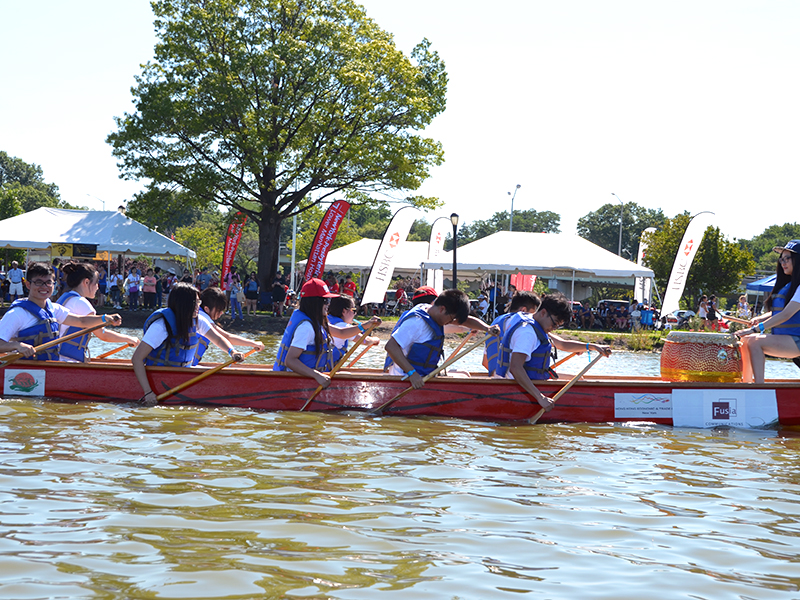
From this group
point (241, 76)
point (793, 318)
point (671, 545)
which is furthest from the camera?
point (241, 76)

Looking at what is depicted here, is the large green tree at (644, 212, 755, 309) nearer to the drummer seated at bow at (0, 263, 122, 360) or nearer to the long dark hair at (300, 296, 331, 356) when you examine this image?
the long dark hair at (300, 296, 331, 356)

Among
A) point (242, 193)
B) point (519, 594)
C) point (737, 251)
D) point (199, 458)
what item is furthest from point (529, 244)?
point (519, 594)

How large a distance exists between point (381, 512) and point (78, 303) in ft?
15.4

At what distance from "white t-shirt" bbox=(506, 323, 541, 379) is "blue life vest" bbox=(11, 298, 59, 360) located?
442 centimetres

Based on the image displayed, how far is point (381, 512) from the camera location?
413 cm

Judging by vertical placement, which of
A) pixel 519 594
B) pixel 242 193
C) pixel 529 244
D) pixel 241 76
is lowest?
pixel 519 594

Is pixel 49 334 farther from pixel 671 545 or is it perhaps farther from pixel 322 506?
pixel 671 545

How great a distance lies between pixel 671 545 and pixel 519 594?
1071mm

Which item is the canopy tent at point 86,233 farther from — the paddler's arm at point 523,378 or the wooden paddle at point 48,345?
the paddler's arm at point 523,378

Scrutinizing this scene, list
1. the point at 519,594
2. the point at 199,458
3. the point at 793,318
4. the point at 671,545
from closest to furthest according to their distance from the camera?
the point at 519,594 < the point at 671,545 < the point at 199,458 < the point at 793,318

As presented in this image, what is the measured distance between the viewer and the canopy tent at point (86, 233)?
22.6 m

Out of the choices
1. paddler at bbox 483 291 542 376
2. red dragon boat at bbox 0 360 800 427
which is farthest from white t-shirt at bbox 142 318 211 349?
paddler at bbox 483 291 542 376

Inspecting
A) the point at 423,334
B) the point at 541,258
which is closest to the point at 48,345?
the point at 423,334

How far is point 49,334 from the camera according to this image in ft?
24.8
